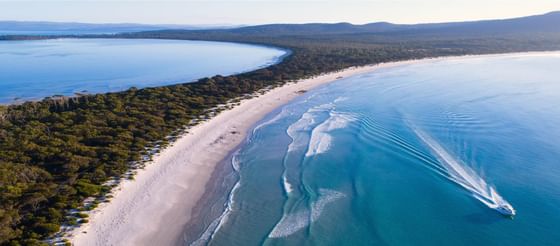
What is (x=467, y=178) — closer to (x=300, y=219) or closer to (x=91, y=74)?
(x=300, y=219)

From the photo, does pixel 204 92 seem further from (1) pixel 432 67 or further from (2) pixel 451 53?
(2) pixel 451 53

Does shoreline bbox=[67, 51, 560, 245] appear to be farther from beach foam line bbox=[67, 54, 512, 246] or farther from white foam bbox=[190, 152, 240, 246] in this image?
white foam bbox=[190, 152, 240, 246]

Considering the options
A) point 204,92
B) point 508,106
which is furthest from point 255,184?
point 508,106

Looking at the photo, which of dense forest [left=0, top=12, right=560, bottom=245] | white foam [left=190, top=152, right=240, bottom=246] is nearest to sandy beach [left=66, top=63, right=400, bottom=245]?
dense forest [left=0, top=12, right=560, bottom=245]

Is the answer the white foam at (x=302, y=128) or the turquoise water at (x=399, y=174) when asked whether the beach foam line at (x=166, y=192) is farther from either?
the white foam at (x=302, y=128)

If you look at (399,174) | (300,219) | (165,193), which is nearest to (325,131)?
(399,174)

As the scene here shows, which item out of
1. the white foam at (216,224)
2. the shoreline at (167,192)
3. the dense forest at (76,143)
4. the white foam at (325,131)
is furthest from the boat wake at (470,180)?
the dense forest at (76,143)
